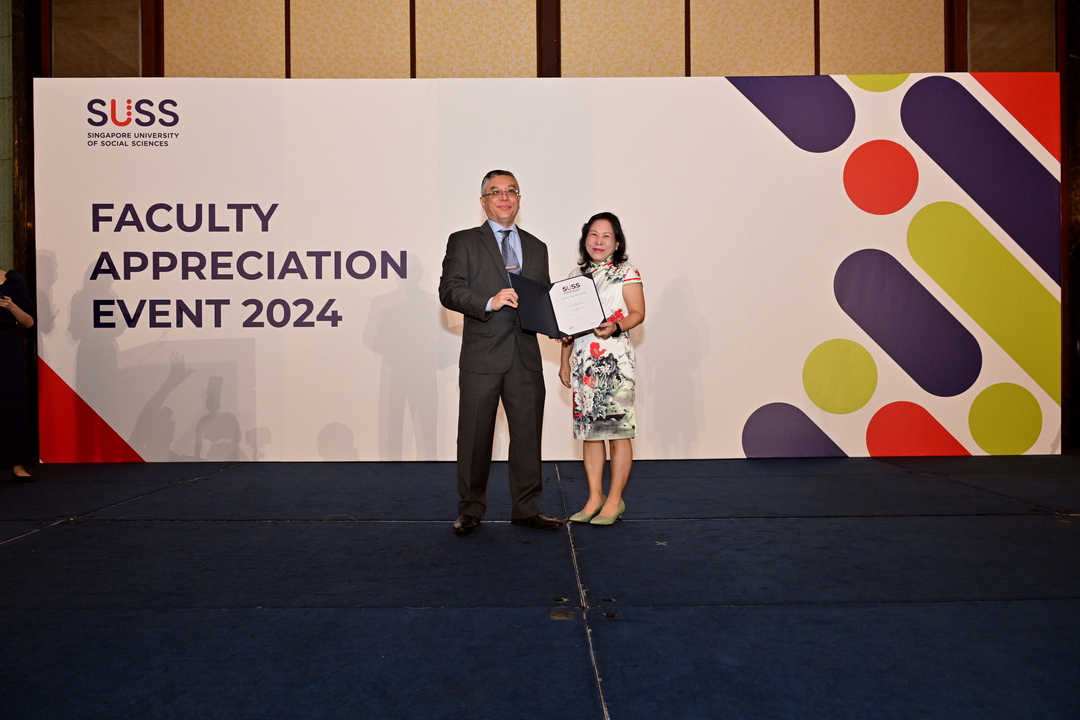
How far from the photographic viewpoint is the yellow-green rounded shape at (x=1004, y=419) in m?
5.74

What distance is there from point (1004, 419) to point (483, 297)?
177 inches

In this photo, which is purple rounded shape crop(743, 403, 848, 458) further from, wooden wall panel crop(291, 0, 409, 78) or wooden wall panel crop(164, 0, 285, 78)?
wooden wall panel crop(164, 0, 285, 78)

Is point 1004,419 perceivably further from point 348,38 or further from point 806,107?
point 348,38

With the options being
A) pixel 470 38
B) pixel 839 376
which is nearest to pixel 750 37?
pixel 470 38

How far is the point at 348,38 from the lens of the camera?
6141 mm

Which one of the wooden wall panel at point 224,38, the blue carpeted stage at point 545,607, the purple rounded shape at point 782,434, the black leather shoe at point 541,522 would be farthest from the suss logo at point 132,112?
the purple rounded shape at point 782,434

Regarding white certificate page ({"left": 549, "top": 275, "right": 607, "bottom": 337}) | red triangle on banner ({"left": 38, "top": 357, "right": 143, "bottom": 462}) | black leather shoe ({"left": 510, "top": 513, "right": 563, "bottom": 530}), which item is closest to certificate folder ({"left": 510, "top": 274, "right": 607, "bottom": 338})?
white certificate page ({"left": 549, "top": 275, "right": 607, "bottom": 337})

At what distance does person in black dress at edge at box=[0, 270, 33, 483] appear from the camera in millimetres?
4766

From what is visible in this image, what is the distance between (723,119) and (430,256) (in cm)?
242

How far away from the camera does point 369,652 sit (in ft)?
6.86

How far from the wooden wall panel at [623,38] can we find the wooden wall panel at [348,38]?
1.38 metres

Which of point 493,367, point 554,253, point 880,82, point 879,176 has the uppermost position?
point 880,82

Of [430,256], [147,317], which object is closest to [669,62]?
[430,256]

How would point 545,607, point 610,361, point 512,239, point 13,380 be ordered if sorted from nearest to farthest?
1. point 545,607
2. point 610,361
3. point 512,239
4. point 13,380
